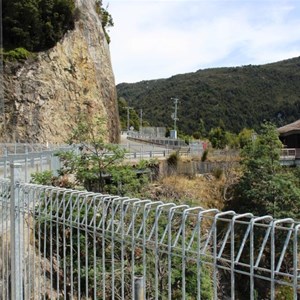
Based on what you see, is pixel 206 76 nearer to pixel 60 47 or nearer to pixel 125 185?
pixel 60 47

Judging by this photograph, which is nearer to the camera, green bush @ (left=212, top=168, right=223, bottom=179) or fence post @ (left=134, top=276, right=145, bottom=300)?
fence post @ (left=134, top=276, right=145, bottom=300)

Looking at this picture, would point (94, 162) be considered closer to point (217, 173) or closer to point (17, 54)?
point (217, 173)

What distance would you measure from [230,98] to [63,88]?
91132 mm

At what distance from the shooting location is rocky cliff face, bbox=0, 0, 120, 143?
3097 centimetres

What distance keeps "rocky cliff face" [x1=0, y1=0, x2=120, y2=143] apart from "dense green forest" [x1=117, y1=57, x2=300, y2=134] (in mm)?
64211

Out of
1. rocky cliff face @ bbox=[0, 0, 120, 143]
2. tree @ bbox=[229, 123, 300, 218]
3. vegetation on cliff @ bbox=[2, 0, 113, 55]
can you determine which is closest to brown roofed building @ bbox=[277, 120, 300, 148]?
tree @ bbox=[229, 123, 300, 218]

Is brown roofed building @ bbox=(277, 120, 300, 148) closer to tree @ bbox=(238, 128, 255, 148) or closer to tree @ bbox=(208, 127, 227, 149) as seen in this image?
tree @ bbox=(238, 128, 255, 148)

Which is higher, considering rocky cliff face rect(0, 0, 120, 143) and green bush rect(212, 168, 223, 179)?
rocky cliff face rect(0, 0, 120, 143)

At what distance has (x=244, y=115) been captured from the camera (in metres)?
114

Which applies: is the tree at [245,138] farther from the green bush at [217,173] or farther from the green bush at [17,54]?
the green bush at [17,54]

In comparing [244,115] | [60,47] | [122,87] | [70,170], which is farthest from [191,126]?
[70,170]

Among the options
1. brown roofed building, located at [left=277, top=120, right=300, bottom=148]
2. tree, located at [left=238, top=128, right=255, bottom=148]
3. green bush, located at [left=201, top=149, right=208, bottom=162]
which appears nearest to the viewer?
tree, located at [left=238, top=128, right=255, bottom=148]

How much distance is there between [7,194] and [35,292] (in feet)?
3.33

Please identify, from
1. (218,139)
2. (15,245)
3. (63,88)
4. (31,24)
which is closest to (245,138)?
(63,88)
